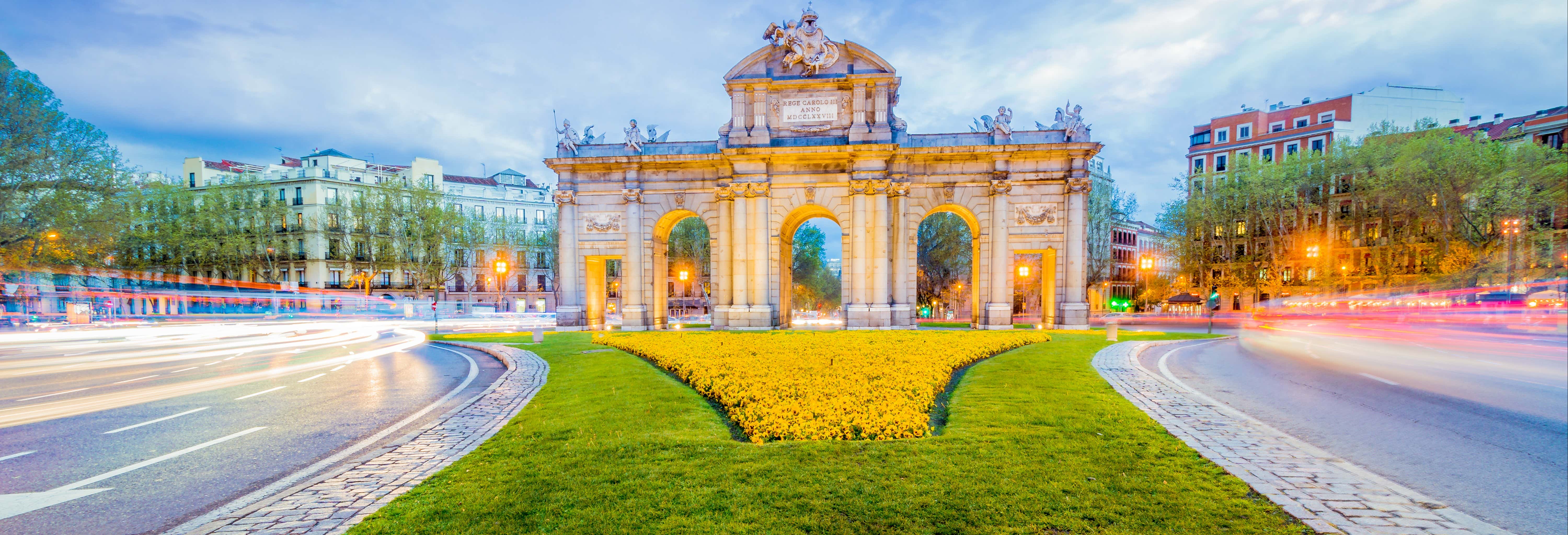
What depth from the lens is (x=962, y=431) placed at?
907 centimetres

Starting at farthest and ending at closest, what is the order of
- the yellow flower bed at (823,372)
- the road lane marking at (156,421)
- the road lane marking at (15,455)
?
the road lane marking at (156,421) < the yellow flower bed at (823,372) < the road lane marking at (15,455)

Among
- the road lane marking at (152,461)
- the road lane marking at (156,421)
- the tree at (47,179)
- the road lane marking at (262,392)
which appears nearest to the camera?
the road lane marking at (152,461)

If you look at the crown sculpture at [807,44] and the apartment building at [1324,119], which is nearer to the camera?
the crown sculpture at [807,44]

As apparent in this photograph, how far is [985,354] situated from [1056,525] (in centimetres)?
1519

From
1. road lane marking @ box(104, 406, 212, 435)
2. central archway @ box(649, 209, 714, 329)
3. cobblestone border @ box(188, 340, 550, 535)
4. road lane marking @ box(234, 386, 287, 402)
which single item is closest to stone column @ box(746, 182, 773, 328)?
central archway @ box(649, 209, 714, 329)

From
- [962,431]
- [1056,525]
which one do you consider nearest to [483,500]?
[1056,525]

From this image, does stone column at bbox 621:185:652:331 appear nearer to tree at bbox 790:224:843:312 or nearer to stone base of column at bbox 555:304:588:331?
stone base of column at bbox 555:304:588:331

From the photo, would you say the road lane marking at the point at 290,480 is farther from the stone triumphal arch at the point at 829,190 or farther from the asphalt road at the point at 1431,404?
the stone triumphal arch at the point at 829,190

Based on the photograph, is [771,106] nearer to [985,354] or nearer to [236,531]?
[985,354]

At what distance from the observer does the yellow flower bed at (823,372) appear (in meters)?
9.42

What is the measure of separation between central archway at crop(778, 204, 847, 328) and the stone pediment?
7347mm

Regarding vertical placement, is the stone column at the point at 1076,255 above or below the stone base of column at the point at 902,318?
above

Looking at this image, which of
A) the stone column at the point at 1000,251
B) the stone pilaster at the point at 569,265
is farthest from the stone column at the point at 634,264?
the stone column at the point at 1000,251

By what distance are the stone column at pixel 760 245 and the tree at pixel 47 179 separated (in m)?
34.6
